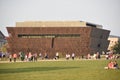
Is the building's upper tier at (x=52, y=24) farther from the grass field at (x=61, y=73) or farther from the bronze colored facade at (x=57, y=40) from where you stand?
the grass field at (x=61, y=73)

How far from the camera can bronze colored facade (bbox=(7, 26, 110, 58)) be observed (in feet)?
326

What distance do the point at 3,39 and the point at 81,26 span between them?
248ft

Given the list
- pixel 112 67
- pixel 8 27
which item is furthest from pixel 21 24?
pixel 112 67

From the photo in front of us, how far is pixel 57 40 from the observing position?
102 m

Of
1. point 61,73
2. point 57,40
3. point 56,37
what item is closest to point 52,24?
point 56,37

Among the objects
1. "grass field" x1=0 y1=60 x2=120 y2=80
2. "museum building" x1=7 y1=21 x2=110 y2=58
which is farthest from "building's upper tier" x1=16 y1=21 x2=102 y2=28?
"grass field" x1=0 y1=60 x2=120 y2=80

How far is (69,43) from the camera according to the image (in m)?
100

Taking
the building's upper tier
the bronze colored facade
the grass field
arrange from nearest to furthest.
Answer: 1. the grass field
2. the bronze colored facade
3. the building's upper tier

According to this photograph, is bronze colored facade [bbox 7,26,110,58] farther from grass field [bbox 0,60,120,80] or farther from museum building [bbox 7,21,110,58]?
grass field [bbox 0,60,120,80]

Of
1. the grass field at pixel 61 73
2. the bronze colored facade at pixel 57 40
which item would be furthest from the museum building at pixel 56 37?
the grass field at pixel 61 73

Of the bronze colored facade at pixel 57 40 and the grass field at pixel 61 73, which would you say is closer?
the grass field at pixel 61 73

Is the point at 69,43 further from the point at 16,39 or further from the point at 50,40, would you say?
the point at 16,39

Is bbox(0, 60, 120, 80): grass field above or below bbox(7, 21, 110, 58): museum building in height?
below

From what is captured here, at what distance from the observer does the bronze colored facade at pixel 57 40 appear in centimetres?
9931
